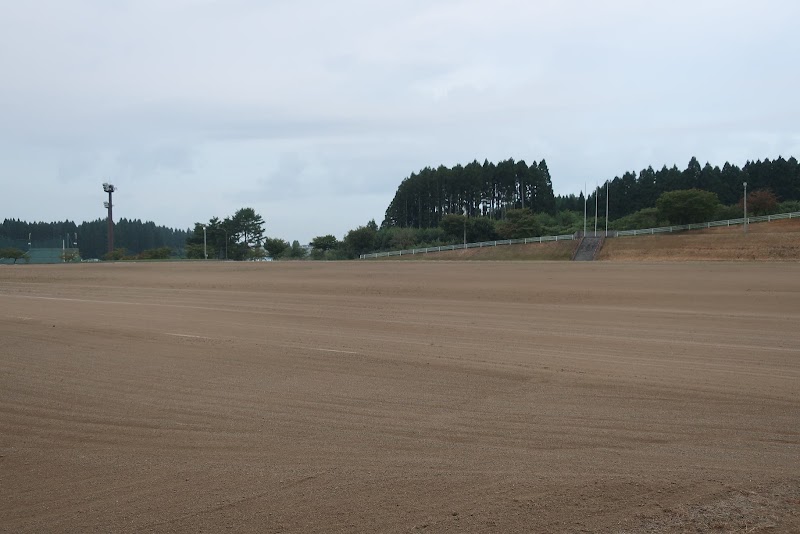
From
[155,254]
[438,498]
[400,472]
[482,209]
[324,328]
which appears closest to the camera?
[438,498]

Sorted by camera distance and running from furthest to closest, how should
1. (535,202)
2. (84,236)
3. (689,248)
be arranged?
(84,236) < (535,202) < (689,248)

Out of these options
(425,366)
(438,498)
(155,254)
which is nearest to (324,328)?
(425,366)

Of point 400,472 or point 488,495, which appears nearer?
point 488,495

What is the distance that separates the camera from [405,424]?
835cm

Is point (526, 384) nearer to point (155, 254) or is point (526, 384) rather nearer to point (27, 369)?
point (27, 369)

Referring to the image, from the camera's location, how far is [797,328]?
54.5 feet

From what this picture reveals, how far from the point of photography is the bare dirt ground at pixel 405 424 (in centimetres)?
581

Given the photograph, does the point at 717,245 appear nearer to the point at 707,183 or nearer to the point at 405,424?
Answer: the point at 405,424

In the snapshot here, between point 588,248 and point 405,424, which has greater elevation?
point 588,248

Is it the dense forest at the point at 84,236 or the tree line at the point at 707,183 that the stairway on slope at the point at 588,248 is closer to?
the tree line at the point at 707,183

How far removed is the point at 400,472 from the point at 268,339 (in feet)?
31.8

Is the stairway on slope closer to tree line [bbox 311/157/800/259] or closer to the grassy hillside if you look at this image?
the grassy hillside

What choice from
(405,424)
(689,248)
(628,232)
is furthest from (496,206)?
(405,424)

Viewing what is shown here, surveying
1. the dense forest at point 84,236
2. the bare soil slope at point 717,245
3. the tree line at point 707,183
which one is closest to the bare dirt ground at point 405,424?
the bare soil slope at point 717,245
